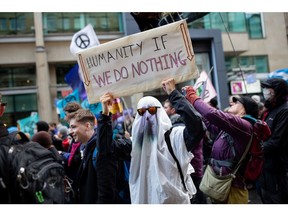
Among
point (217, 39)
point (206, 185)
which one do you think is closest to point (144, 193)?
point (206, 185)

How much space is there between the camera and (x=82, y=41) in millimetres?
6977

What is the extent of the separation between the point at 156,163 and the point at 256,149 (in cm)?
103

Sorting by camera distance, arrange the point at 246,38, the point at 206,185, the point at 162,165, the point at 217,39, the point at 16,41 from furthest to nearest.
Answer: the point at 246,38 < the point at 16,41 < the point at 217,39 < the point at 206,185 < the point at 162,165

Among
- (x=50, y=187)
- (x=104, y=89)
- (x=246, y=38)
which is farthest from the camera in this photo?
(x=246, y=38)

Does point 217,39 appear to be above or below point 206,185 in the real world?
above

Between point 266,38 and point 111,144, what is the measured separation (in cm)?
2234

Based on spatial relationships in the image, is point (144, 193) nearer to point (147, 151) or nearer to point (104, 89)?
point (147, 151)

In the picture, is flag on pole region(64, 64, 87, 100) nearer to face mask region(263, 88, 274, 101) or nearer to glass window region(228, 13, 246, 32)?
face mask region(263, 88, 274, 101)

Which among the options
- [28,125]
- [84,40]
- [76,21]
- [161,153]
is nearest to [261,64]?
[76,21]

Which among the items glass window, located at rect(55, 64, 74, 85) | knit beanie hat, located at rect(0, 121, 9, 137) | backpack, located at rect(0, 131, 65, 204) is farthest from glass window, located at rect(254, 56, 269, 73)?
knit beanie hat, located at rect(0, 121, 9, 137)

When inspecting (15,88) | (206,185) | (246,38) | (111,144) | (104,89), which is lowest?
(206,185)

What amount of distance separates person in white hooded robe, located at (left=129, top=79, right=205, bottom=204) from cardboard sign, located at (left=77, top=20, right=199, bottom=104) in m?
0.13

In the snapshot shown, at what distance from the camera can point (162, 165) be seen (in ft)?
9.87

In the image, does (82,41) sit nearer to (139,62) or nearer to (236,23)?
(139,62)
